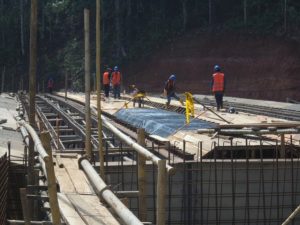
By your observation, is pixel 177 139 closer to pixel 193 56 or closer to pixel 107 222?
pixel 107 222

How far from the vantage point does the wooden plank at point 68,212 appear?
4996 mm

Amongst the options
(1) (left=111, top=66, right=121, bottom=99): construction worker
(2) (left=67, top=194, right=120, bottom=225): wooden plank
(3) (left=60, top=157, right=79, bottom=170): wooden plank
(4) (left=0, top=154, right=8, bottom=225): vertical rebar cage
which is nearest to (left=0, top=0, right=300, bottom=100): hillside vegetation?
(1) (left=111, top=66, right=121, bottom=99): construction worker

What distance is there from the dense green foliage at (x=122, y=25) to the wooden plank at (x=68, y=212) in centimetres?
3417

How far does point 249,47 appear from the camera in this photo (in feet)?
128

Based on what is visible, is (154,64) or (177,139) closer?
(177,139)

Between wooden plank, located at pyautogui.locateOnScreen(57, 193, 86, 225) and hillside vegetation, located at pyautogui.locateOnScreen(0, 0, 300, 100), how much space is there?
29.1 m

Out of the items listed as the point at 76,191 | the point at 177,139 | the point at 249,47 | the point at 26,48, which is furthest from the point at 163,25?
the point at 76,191

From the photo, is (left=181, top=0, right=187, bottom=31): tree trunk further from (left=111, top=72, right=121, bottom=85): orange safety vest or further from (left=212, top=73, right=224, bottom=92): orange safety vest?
(left=212, top=73, right=224, bottom=92): orange safety vest

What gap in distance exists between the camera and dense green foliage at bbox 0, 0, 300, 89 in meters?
40.2

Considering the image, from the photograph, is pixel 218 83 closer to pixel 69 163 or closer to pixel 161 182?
pixel 69 163

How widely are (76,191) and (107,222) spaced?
52.0 inches

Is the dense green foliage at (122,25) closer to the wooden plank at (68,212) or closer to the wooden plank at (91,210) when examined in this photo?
the wooden plank at (91,210)

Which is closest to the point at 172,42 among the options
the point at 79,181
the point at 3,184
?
the point at 3,184

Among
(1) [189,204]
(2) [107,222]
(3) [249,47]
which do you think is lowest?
(1) [189,204]
